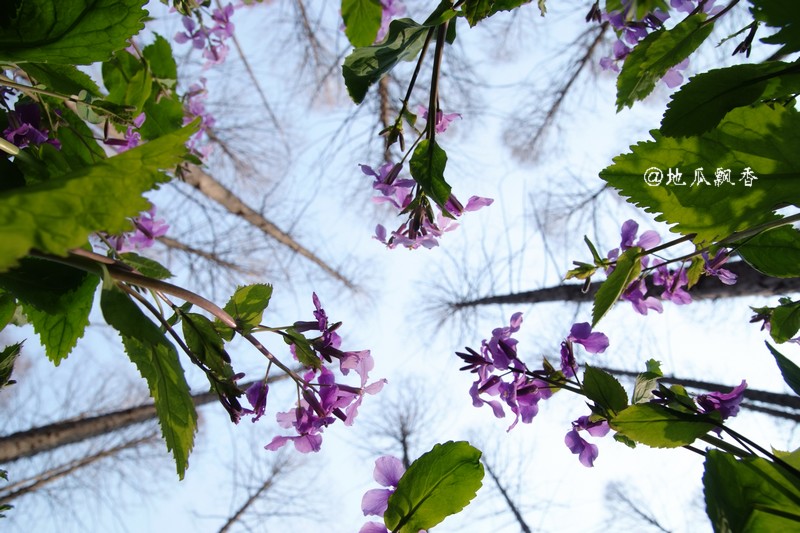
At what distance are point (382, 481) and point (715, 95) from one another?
0.61m

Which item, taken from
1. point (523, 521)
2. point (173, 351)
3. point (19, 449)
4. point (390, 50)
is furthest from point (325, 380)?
point (523, 521)

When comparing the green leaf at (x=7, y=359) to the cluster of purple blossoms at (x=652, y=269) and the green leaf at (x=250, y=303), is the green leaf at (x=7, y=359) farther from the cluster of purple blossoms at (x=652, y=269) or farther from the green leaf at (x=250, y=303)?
the cluster of purple blossoms at (x=652, y=269)

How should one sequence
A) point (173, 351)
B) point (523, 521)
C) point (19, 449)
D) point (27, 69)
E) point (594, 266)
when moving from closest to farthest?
point (173, 351) < point (27, 69) < point (594, 266) < point (19, 449) < point (523, 521)

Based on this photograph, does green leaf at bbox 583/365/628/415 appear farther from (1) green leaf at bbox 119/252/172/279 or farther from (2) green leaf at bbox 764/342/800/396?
(1) green leaf at bbox 119/252/172/279

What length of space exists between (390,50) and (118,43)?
306mm

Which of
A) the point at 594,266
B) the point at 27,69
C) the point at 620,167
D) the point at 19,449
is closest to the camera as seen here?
the point at 620,167

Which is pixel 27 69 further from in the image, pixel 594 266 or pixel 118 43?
pixel 594 266

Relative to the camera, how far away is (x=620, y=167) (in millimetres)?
520

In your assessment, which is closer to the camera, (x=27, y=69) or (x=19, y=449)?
(x=27, y=69)

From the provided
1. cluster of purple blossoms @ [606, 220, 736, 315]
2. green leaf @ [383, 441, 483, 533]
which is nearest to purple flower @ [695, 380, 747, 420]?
cluster of purple blossoms @ [606, 220, 736, 315]

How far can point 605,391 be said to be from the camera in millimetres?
618

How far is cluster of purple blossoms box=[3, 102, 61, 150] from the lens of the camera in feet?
2.06

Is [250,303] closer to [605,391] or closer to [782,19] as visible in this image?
[605,391]

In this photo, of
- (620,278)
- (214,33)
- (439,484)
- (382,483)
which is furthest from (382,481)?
(214,33)
